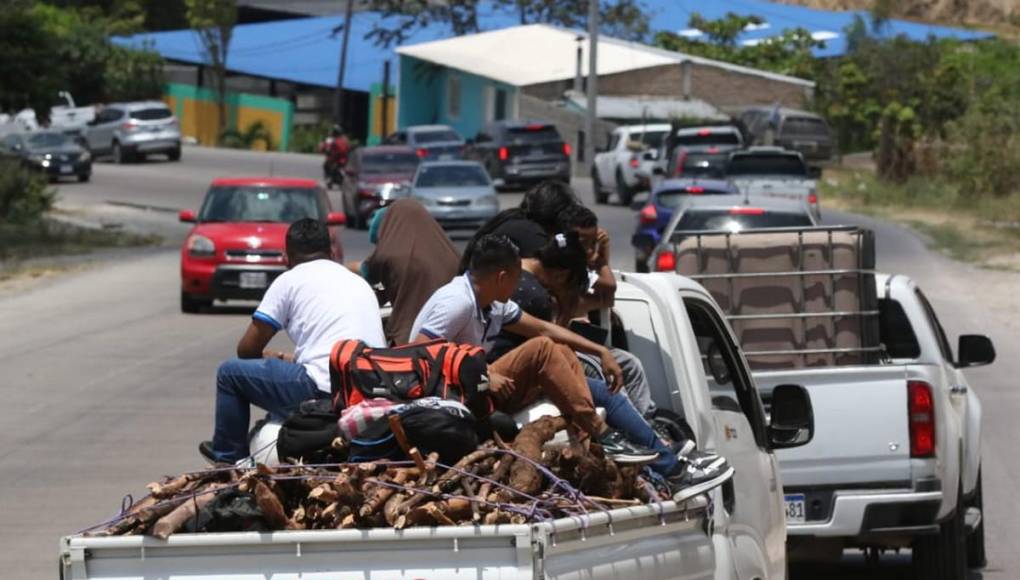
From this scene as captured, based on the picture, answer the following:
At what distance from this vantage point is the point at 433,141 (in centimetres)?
5262

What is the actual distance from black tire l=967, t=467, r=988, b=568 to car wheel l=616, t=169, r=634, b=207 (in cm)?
3417

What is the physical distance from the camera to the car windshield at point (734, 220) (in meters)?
18.2

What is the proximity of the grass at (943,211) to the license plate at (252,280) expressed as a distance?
1390 centimetres

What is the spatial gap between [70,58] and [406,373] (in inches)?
2435

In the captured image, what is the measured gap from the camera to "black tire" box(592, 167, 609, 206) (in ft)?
151

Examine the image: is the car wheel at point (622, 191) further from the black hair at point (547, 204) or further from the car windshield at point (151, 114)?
the black hair at point (547, 204)

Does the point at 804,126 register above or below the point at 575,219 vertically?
below

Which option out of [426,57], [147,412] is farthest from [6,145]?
[147,412]

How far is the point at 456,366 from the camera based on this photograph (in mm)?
5711

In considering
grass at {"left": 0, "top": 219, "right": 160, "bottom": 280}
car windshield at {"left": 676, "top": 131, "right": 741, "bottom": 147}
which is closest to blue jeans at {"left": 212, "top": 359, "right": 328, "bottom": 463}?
grass at {"left": 0, "top": 219, "right": 160, "bottom": 280}

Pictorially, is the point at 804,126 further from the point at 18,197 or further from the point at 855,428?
the point at 855,428

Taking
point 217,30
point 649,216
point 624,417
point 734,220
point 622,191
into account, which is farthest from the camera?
point 217,30

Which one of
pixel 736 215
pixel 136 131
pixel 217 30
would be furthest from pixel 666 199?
pixel 217 30

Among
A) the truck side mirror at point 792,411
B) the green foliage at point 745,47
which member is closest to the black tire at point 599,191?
the green foliage at point 745,47
